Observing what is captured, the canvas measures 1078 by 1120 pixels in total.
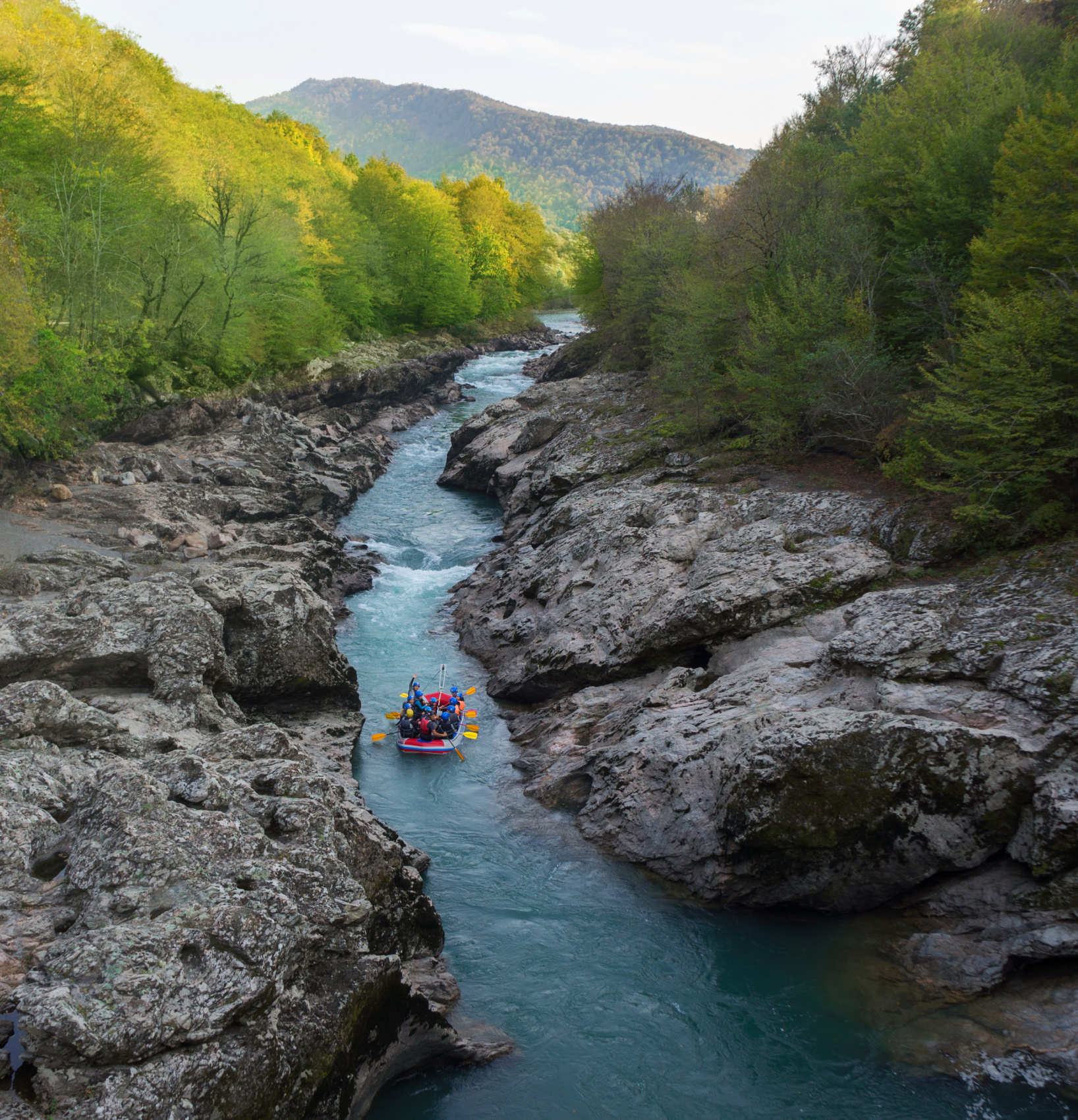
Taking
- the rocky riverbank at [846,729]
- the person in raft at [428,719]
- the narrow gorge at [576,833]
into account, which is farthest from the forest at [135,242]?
the rocky riverbank at [846,729]

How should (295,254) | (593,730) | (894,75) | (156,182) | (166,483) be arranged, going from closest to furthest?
(593,730) → (166,483) → (156,182) → (894,75) → (295,254)

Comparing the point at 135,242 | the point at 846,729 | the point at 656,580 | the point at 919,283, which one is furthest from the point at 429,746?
the point at 135,242

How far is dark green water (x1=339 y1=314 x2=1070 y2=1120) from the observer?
9.24m

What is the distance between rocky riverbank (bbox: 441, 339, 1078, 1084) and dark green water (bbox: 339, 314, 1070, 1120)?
20.8 inches

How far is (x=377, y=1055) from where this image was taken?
885 cm

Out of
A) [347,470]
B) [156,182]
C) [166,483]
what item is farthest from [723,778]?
[156,182]

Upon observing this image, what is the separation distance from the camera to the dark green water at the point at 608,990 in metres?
9.24

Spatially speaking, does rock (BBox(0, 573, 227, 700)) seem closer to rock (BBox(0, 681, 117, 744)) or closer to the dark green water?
rock (BBox(0, 681, 117, 744))

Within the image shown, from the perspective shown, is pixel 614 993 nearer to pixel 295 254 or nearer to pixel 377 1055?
pixel 377 1055

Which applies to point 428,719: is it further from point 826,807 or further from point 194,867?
point 194,867

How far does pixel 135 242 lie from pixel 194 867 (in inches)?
1170

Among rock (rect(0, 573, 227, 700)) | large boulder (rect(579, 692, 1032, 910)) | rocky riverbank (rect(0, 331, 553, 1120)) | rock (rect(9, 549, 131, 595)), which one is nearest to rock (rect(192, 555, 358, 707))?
rocky riverbank (rect(0, 331, 553, 1120))

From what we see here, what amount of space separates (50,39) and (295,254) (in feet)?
47.8

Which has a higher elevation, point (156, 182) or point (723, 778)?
point (156, 182)
